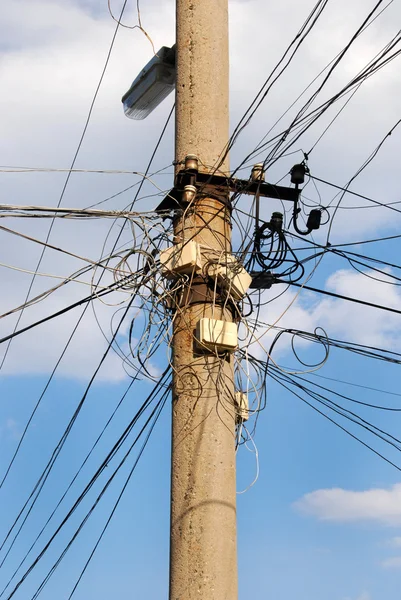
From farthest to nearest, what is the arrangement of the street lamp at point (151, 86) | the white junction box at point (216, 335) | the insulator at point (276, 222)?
the street lamp at point (151, 86) → the insulator at point (276, 222) → the white junction box at point (216, 335)

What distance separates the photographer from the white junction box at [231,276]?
559cm

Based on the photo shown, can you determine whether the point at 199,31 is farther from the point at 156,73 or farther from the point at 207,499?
the point at 207,499

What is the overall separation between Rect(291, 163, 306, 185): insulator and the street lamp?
109cm

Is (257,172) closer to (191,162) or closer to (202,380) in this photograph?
(191,162)

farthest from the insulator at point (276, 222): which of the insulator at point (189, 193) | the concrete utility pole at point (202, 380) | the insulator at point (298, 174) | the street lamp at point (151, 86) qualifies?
the street lamp at point (151, 86)

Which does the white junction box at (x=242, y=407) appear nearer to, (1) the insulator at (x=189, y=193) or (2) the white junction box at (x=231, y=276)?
(2) the white junction box at (x=231, y=276)

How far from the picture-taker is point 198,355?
213 inches

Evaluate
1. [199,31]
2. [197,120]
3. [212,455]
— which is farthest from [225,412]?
[199,31]

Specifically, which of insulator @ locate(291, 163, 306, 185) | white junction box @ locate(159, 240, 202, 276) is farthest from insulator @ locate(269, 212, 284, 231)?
white junction box @ locate(159, 240, 202, 276)

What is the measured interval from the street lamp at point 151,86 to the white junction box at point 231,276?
1751mm

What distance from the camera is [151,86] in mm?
6859

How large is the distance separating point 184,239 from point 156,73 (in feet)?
5.26

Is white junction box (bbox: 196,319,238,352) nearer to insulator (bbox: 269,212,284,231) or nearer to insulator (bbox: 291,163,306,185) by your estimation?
insulator (bbox: 269,212,284,231)

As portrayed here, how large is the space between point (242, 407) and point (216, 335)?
59 cm
